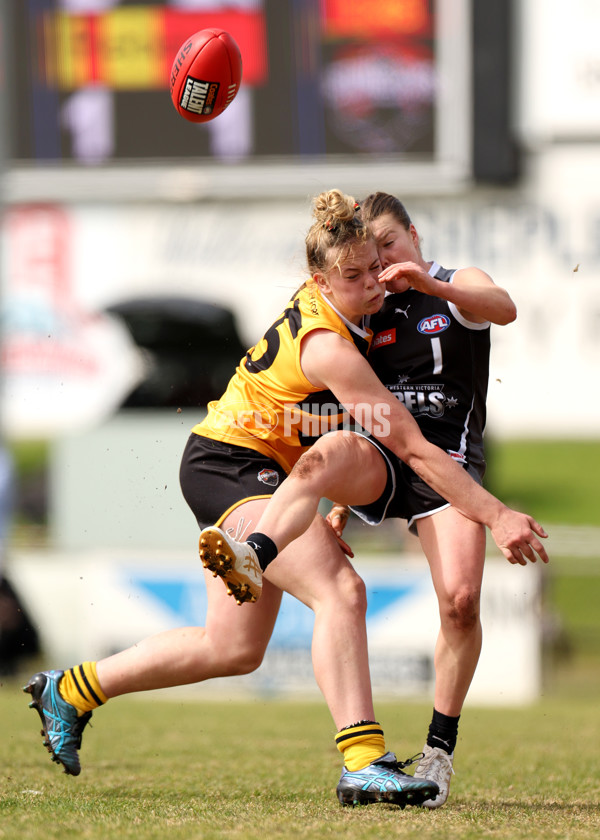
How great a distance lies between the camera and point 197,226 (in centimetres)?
2266

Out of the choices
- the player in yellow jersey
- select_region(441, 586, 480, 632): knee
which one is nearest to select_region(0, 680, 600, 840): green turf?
the player in yellow jersey

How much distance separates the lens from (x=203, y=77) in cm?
466

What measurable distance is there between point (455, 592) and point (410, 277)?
0.97m

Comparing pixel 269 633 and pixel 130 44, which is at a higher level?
pixel 130 44

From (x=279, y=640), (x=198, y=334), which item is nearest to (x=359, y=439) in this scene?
(x=279, y=640)

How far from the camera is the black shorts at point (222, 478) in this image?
4.16m

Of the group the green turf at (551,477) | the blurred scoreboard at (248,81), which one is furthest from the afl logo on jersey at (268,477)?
the green turf at (551,477)

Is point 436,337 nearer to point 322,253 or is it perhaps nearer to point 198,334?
point 322,253

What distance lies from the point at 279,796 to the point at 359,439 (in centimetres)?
117

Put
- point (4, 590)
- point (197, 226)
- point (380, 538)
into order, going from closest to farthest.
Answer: point (4, 590) < point (380, 538) < point (197, 226)

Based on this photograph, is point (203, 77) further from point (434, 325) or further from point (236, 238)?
point (236, 238)

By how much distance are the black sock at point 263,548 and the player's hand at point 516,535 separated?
68cm

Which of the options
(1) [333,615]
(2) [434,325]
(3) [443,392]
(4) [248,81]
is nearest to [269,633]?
(1) [333,615]

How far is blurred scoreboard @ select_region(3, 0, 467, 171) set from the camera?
16703mm
